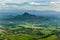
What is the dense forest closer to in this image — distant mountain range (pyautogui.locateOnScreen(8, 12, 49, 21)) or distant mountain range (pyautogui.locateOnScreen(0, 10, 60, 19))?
distant mountain range (pyautogui.locateOnScreen(8, 12, 49, 21))

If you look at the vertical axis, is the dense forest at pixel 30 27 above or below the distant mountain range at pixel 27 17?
below

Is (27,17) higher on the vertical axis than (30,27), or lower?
higher

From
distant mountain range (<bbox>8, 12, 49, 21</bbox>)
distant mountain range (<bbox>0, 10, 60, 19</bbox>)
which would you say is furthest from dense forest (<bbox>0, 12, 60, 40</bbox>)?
distant mountain range (<bbox>0, 10, 60, 19</bbox>)

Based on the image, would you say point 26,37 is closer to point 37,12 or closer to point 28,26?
point 28,26

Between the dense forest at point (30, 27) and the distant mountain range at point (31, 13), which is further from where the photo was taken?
the distant mountain range at point (31, 13)

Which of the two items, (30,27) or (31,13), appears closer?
(30,27)

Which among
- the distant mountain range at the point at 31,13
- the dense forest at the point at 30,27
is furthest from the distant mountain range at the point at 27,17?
the distant mountain range at the point at 31,13

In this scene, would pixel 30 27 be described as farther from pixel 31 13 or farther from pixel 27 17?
pixel 31 13

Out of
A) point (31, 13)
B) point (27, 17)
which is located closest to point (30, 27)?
point (27, 17)

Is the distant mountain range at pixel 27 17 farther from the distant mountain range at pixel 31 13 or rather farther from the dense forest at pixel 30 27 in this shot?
the distant mountain range at pixel 31 13

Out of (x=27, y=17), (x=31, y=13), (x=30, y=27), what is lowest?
(x=30, y=27)

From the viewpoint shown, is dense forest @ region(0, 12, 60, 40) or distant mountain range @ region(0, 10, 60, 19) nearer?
dense forest @ region(0, 12, 60, 40)
